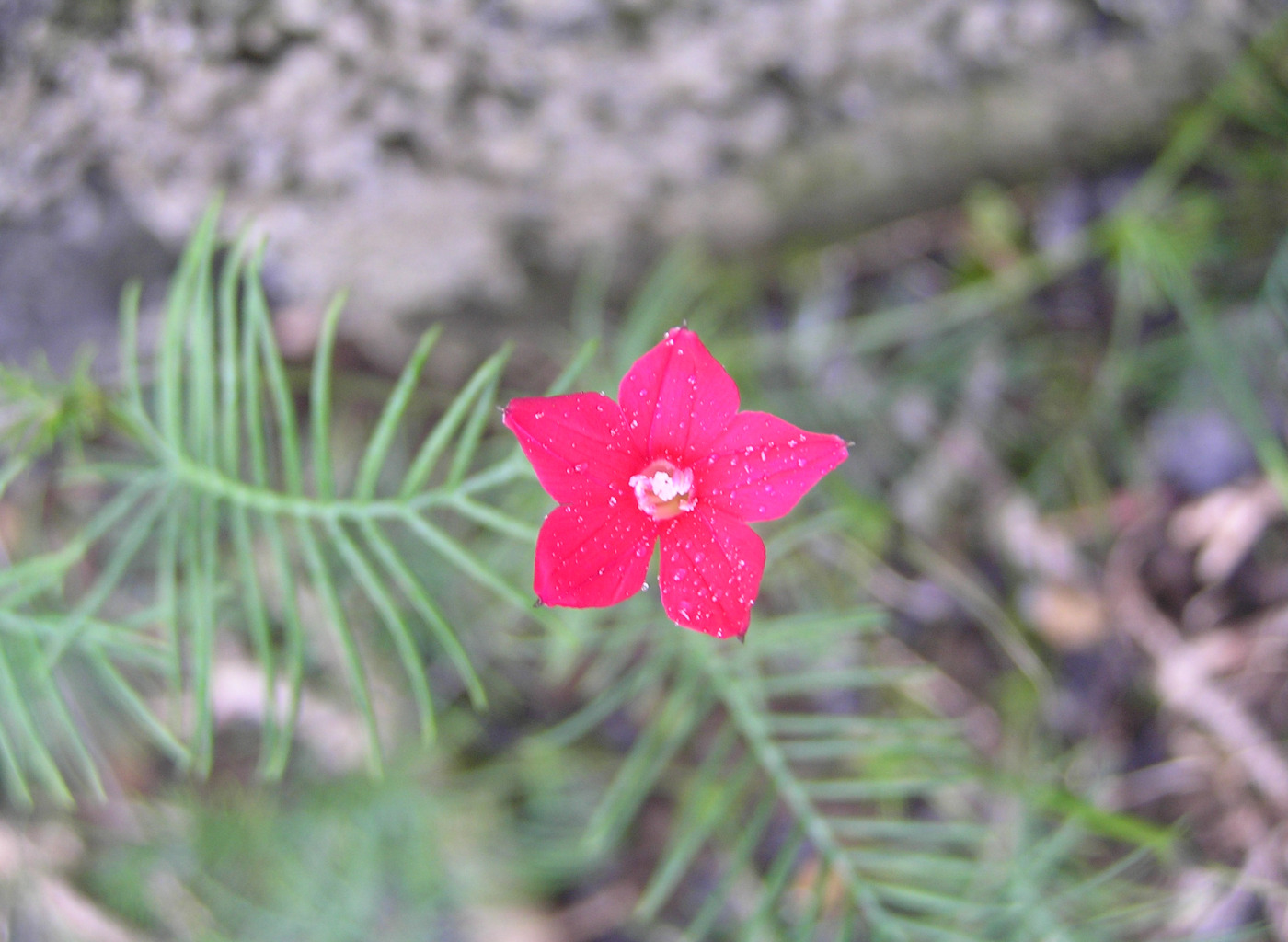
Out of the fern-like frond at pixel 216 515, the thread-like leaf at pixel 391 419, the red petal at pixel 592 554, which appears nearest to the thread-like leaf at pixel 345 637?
the fern-like frond at pixel 216 515

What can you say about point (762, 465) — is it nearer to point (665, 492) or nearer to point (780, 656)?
point (665, 492)

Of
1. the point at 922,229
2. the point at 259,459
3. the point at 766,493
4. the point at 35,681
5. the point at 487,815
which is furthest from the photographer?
the point at 922,229

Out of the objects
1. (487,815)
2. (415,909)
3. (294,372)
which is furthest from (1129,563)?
(294,372)

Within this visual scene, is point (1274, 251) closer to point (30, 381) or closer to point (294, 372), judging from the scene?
point (294, 372)

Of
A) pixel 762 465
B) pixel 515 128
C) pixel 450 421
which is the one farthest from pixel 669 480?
pixel 515 128

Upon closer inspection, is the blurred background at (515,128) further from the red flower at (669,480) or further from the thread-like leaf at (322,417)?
the red flower at (669,480)

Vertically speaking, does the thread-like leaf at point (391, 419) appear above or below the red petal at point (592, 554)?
above
